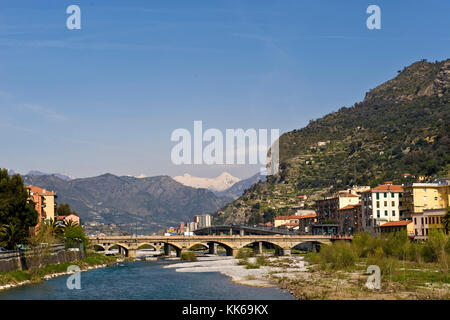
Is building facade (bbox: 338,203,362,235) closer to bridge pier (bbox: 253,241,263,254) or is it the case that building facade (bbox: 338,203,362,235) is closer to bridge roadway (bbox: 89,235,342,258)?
bridge roadway (bbox: 89,235,342,258)

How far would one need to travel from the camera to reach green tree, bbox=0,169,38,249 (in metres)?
80.8

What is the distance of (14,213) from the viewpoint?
274 ft

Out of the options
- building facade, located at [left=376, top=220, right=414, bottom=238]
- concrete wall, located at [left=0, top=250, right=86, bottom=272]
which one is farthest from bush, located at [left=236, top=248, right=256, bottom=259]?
concrete wall, located at [left=0, top=250, right=86, bottom=272]

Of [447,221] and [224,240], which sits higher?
[447,221]

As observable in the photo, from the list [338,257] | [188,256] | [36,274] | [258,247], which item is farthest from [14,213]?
[258,247]

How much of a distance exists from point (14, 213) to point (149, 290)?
86.2 feet

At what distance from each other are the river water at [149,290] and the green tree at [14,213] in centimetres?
832

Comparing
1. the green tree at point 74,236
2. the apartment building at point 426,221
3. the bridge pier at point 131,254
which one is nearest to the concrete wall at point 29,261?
the green tree at point 74,236

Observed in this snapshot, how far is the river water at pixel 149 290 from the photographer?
61325 millimetres

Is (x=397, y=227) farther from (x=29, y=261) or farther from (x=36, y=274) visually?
(x=29, y=261)

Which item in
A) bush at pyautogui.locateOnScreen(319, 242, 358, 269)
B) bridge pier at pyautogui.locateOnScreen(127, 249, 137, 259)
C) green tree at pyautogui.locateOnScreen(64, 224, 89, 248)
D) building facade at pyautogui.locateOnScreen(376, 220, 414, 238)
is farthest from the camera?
bridge pier at pyautogui.locateOnScreen(127, 249, 137, 259)

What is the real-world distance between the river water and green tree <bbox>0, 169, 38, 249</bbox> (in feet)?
27.3

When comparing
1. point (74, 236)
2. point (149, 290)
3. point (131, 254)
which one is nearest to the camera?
point (149, 290)

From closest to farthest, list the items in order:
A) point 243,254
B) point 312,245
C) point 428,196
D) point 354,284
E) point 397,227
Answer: point 354,284, point 397,227, point 428,196, point 243,254, point 312,245
